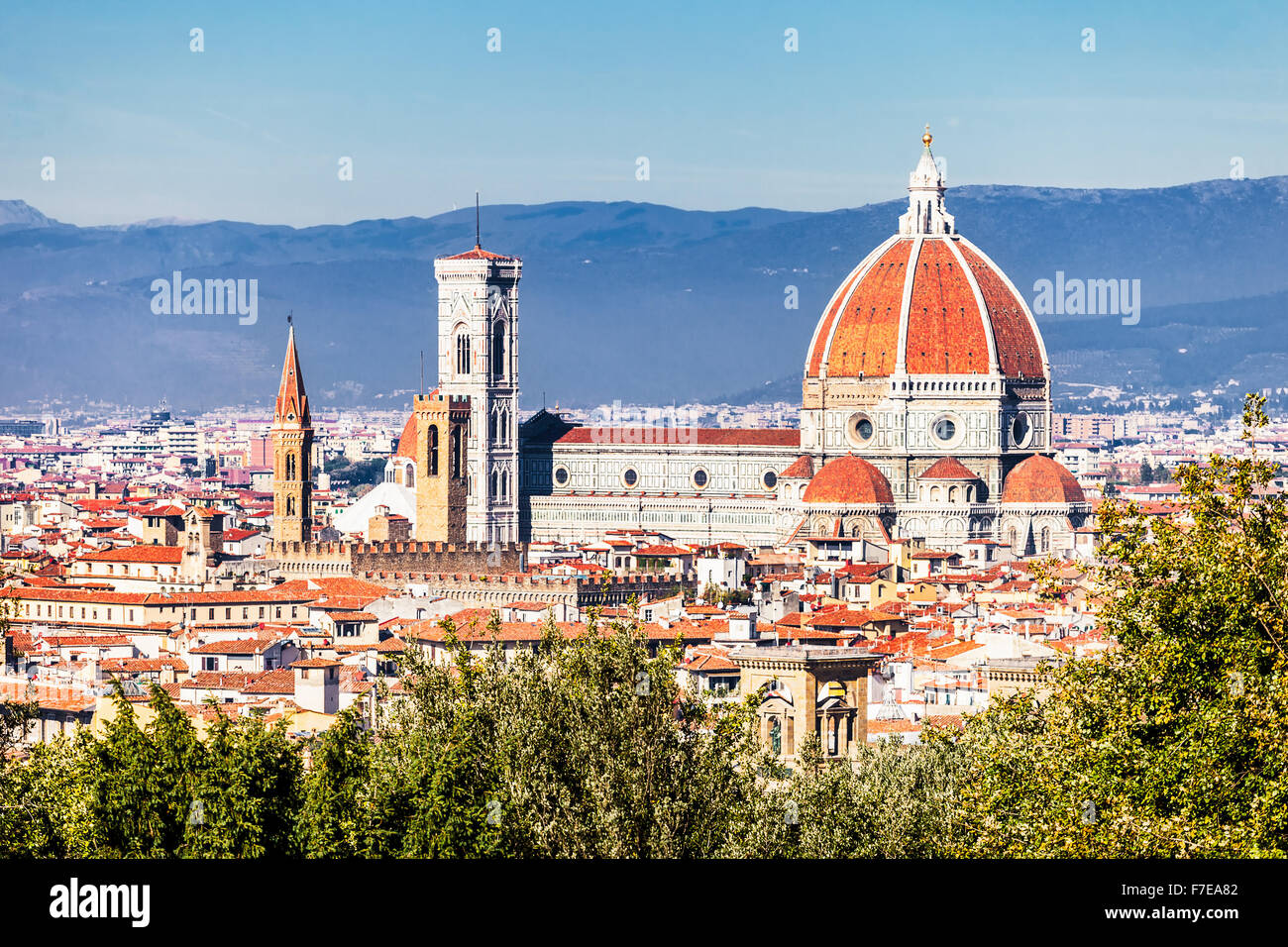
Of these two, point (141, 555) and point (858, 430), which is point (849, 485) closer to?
point (858, 430)

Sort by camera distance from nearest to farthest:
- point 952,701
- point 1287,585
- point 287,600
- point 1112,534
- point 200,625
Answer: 1. point 1287,585
2. point 1112,534
3. point 952,701
4. point 200,625
5. point 287,600

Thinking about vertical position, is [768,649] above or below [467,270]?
below

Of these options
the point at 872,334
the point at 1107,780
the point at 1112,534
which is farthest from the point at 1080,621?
the point at 872,334

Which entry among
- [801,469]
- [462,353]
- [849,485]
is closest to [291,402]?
[462,353]

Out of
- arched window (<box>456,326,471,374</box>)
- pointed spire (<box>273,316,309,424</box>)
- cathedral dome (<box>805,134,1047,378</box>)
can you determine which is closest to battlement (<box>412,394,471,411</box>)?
pointed spire (<box>273,316,309,424</box>)

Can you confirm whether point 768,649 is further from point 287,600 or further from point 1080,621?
point 287,600

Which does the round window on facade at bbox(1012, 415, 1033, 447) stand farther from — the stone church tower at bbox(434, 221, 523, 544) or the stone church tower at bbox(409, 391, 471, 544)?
the stone church tower at bbox(409, 391, 471, 544)
